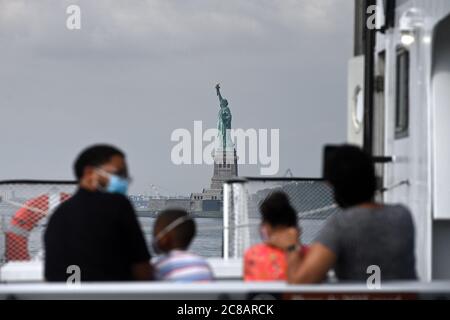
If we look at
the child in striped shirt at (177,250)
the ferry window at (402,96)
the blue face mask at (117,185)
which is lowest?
the child in striped shirt at (177,250)

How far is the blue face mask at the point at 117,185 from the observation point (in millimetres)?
5082

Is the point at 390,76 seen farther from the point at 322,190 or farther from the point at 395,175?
the point at 322,190

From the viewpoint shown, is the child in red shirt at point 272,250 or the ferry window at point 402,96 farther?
the ferry window at point 402,96

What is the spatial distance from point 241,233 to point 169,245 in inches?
121

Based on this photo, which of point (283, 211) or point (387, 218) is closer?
point (387, 218)

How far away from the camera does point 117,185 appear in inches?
201

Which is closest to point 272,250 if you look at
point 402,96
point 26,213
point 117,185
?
point 117,185

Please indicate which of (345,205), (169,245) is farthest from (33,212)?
(345,205)

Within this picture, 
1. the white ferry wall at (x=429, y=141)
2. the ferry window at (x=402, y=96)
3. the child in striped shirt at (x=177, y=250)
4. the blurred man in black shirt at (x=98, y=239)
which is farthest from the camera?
the ferry window at (x=402, y=96)

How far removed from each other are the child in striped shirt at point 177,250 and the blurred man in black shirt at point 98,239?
14cm

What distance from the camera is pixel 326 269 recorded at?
4.57 metres

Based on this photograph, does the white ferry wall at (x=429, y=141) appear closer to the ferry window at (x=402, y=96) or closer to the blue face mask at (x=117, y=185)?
the ferry window at (x=402, y=96)

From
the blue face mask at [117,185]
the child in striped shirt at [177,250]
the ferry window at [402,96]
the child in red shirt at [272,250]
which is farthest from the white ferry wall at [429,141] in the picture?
the blue face mask at [117,185]

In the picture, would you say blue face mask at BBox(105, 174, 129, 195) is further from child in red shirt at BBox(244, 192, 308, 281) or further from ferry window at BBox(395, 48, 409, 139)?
ferry window at BBox(395, 48, 409, 139)
